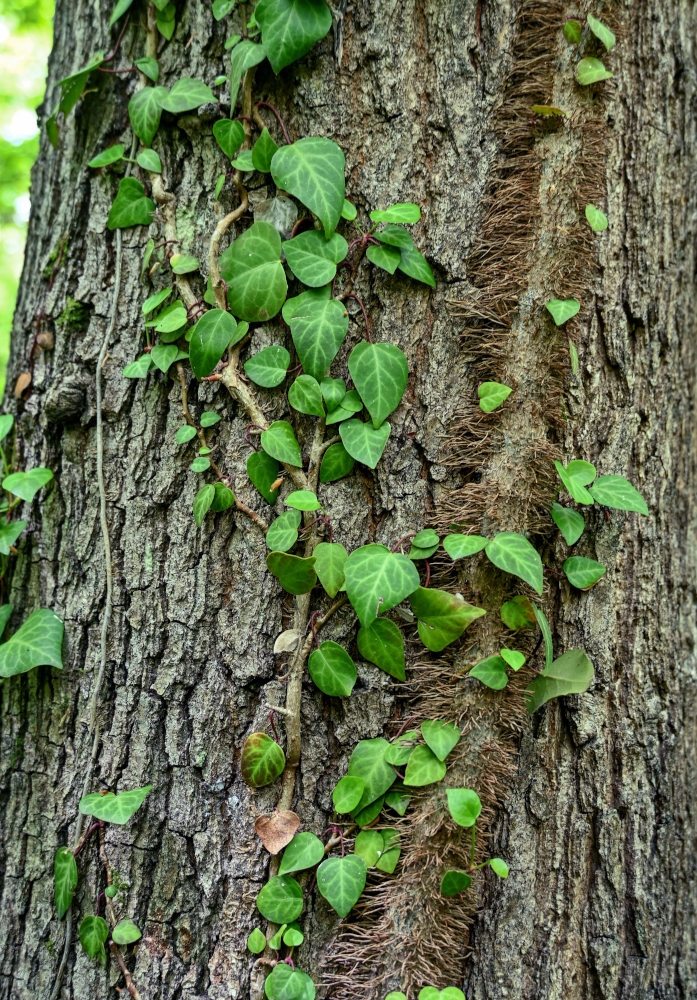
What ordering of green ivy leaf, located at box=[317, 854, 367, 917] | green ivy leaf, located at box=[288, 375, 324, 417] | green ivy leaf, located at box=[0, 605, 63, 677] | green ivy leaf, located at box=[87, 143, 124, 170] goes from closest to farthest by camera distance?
1. green ivy leaf, located at box=[317, 854, 367, 917]
2. green ivy leaf, located at box=[288, 375, 324, 417]
3. green ivy leaf, located at box=[0, 605, 63, 677]
4. green ivy leaf, located at box=[87, 143, 124, 170]

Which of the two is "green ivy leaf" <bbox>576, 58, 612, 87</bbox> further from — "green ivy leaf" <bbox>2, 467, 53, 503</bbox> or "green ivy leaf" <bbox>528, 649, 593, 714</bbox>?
"green ivy leaf" <bbox>2, 467, 53, 503</bbox>

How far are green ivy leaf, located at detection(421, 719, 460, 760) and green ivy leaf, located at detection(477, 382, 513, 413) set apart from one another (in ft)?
2.01

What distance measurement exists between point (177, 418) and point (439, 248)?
66cm

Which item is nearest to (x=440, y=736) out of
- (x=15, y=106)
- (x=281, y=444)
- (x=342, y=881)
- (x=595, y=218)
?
(x=342, y=881)

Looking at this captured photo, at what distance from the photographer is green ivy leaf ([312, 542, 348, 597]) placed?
123 centimetres

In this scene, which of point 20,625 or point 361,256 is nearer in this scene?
point 361,256

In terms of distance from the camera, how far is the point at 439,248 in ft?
4.25

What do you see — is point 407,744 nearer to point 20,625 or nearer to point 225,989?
point 225,989

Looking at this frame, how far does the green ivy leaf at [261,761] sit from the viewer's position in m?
1.23

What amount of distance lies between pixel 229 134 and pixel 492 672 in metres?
1.21

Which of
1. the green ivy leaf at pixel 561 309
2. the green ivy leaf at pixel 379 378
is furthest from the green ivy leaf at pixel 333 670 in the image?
the green ivy leaf at pixel 561 309

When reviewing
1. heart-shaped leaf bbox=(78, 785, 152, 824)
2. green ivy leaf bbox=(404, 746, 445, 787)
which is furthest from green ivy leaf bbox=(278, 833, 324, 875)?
heart-shaped leaf bbox=(78, 785, 152, 824)

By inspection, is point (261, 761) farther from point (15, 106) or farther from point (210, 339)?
point (15, 106)

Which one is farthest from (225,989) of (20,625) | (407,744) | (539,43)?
(539,43)
